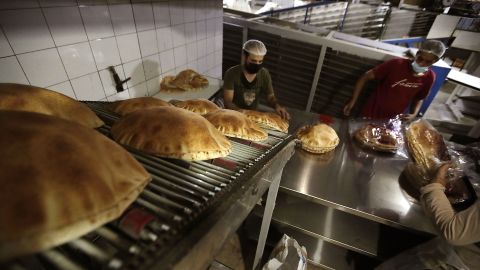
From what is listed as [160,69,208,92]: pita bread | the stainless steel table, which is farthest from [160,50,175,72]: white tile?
the stainless steel table

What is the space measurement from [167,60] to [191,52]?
20.7 inches

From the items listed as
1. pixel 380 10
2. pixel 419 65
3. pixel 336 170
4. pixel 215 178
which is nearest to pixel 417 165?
pixel 336 170

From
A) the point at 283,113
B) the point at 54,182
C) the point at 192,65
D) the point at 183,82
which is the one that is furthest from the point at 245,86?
the point at 54,182

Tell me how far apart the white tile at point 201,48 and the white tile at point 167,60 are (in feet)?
1.99

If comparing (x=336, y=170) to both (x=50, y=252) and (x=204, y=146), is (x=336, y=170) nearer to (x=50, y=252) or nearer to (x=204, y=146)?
(x=204, y=146)

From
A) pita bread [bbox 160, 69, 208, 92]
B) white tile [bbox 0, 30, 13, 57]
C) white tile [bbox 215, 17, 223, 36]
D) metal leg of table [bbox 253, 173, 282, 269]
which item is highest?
white tile [bbox 0, 30, 13, 57]

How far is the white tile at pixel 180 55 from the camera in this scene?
3.07 m

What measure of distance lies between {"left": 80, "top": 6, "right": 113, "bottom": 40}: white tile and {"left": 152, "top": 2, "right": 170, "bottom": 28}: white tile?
0.63 meters

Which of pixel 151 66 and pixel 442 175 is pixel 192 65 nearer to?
pixel 151 66

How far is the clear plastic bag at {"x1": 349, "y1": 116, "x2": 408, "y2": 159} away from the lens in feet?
7.57

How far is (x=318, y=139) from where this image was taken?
2219mm

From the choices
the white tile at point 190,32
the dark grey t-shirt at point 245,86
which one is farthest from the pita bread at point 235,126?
the white tile at point 190,32

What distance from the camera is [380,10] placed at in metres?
5.32

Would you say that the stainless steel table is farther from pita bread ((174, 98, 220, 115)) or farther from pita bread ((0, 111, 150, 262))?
pita bread ((0, 111, 150, 262))
